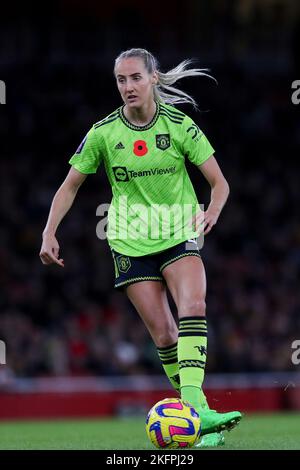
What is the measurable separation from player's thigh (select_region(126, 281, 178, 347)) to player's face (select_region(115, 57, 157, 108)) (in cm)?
115

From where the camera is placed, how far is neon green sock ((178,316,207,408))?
6852mm

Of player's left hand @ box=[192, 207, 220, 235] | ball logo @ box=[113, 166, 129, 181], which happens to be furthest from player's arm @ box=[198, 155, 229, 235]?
ball logo @ box=[113, 166, 129, 181]

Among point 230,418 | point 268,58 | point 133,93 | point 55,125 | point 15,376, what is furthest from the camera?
point 268,58

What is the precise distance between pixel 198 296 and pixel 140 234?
0.63 m

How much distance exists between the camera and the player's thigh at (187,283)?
22.7ft

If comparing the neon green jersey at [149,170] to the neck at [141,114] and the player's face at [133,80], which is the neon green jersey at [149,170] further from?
the player's face at [133,80]

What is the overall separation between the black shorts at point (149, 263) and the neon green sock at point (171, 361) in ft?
Answer: 1.53

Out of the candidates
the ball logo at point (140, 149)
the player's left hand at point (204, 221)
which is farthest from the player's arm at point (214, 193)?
the ball logo at point (140, 149)

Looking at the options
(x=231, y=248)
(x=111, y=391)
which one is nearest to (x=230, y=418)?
(x=111, y=391)

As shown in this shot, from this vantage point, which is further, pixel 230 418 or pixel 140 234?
pixel 140 234

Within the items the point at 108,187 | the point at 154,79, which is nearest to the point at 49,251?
the point at 154,79

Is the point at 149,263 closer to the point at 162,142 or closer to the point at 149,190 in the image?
the point at 149,190

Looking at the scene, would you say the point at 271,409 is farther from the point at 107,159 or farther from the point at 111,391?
the point at 107,159

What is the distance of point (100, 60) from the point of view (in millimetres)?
21672
